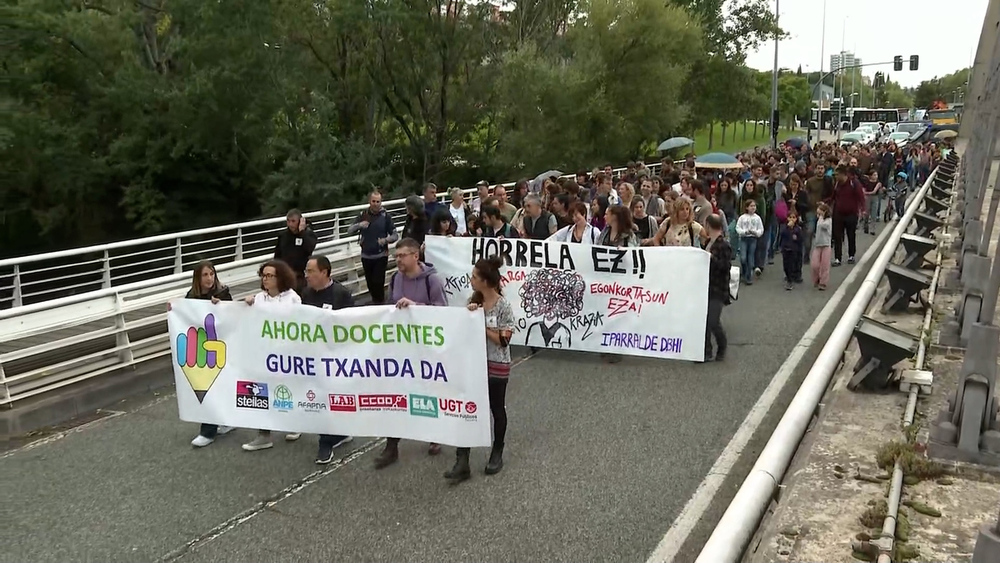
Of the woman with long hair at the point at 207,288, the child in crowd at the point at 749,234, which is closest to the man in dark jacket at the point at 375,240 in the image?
the woman with long hair at the point at 207,288

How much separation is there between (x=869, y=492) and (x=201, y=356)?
5.25m

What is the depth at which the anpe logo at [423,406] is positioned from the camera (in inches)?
249

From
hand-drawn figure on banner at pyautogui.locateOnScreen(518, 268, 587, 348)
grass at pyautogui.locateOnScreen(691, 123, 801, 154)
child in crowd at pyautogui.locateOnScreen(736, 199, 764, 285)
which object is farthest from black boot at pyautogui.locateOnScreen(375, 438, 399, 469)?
grass at pyautogui.locateOnScreen(691, 123, 801, 154)

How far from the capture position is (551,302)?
989cm

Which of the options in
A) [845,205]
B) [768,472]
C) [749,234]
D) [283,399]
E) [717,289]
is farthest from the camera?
[845,205]

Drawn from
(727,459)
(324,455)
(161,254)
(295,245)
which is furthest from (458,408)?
(161,254)

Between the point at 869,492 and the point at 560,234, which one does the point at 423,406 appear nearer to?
the point at 869,492

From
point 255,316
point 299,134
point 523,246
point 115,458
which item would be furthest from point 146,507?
point 299,134

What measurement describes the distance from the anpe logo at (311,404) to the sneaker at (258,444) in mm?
582

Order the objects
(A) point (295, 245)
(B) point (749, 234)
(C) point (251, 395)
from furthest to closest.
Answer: (B) point (749, 234), (A) point (295, 245), (C) point (251, 395)

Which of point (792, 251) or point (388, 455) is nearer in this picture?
point (388, 455)

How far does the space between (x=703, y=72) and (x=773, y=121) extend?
24.8 feet

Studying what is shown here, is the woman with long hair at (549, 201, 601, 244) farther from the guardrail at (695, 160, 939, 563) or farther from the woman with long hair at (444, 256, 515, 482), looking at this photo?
the woman with long hair at (444, 256, 515, 482)

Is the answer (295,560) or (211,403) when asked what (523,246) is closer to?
(211,403)
